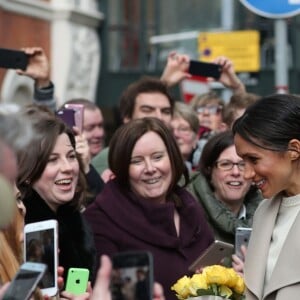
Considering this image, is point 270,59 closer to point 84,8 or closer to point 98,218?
point 84,8

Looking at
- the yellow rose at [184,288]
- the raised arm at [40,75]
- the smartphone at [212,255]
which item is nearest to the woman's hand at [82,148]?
the raised arm at [40,75]

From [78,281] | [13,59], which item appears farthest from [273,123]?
[13,59]

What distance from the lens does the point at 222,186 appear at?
556 cm

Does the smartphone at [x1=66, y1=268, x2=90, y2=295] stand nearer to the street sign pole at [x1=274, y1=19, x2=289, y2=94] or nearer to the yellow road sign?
the street sign pole at [x1=274, y1=19, x2=289, y2=94]

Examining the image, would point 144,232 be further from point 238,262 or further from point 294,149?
point 294,149

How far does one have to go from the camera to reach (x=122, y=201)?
4.88 metres

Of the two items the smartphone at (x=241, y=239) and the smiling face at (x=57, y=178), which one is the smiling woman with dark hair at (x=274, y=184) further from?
the smiling face at (x=57, y=178)

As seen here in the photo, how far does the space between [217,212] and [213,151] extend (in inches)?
14.4

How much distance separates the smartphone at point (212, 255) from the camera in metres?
4.54

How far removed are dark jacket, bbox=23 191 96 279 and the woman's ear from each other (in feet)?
4.02

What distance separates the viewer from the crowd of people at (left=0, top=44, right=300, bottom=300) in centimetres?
344

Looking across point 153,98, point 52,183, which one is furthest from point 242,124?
point 153,98

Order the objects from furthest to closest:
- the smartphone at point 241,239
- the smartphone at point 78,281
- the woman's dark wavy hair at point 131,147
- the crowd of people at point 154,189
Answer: the woman's dark wavy hair at point 131,147 → the smartphone at point 241,239 → the smartphone at point 78,281 → the crowd of people at point 154,189

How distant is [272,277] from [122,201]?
1.34 meters
